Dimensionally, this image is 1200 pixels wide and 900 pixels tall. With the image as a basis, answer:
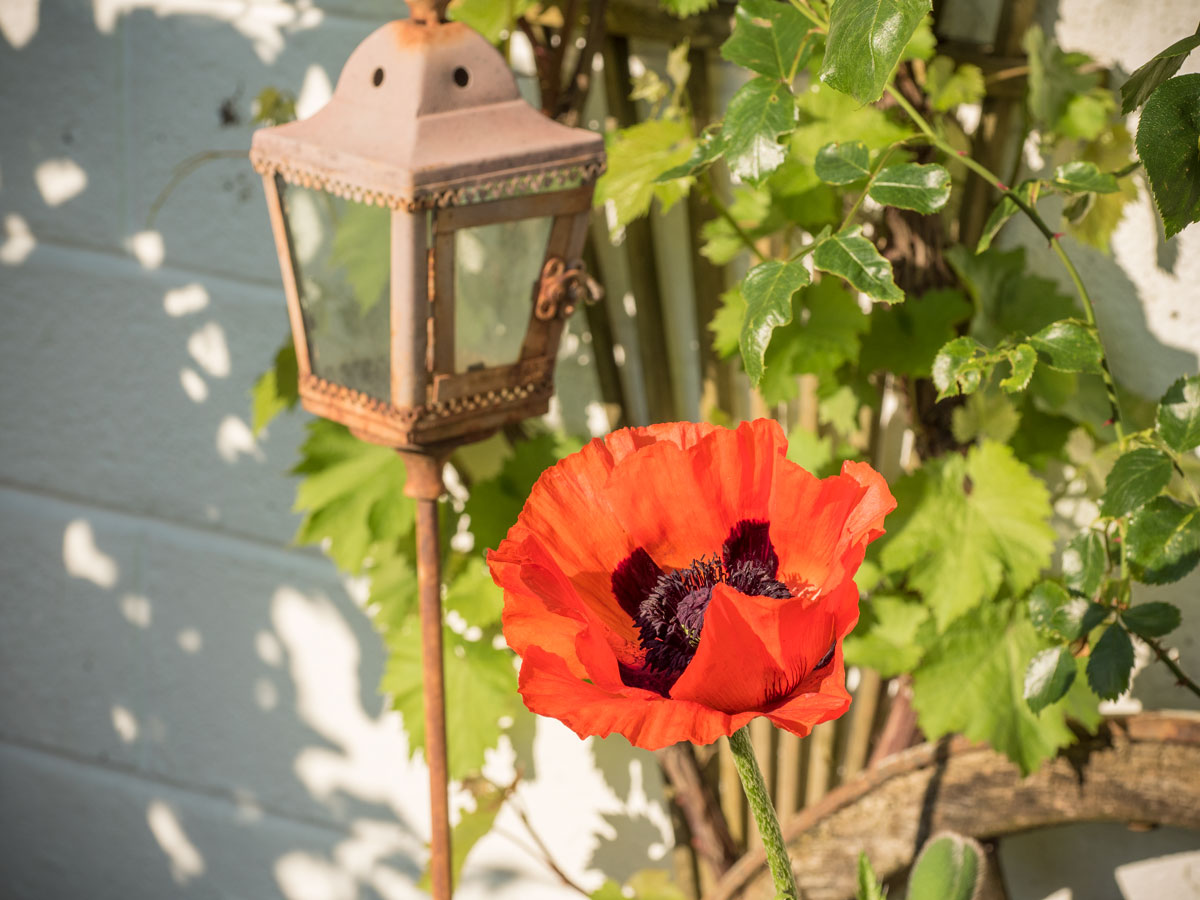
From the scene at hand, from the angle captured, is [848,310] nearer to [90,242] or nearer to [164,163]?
[164,163]

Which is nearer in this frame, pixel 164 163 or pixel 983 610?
pixel 983 610

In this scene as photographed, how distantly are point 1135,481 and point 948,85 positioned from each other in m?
0.52

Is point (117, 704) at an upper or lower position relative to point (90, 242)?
lower

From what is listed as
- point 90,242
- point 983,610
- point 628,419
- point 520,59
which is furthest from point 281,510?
point 983,610

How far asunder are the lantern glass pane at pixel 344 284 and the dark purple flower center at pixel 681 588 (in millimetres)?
440

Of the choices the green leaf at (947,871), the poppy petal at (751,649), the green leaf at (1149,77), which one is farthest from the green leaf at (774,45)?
the green leaf at (947,871)

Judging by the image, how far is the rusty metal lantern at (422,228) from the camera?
873mm

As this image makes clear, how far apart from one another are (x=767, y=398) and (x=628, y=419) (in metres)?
Result: 0.37

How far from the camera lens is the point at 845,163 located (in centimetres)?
78

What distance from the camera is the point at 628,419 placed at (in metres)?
1.47

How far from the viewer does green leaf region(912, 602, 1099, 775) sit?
3.68ft

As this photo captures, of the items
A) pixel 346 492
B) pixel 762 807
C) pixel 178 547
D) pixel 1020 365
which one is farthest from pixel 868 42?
Result: pixel 178 547

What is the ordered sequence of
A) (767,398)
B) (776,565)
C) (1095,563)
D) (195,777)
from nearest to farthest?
(776,565) → (1095,563) → (767,398) → (195,777)

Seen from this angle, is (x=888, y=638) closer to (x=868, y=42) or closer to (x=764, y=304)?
(x=764, y=304)
